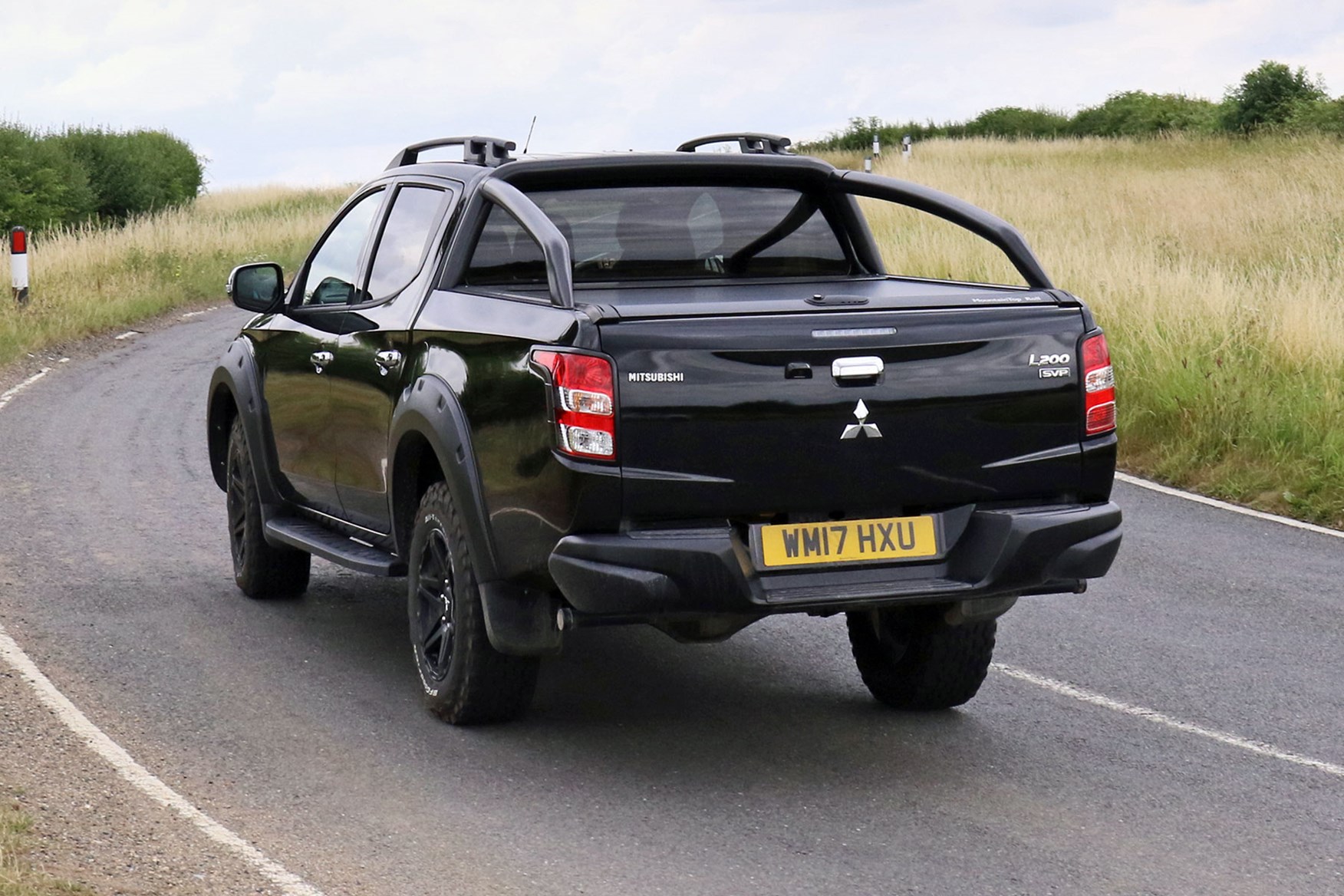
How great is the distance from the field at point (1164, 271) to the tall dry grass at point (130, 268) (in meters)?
0.06

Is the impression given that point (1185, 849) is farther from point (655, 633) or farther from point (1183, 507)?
point (1183, 507)

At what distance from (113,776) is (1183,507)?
23.9 feet

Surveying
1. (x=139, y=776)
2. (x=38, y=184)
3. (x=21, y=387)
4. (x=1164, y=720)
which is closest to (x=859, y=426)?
(x=1164, y=720)

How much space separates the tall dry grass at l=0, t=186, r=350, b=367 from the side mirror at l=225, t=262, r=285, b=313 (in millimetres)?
11767

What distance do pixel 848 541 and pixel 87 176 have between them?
48.2 m

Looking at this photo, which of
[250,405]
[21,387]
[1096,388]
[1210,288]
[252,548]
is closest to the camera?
[1096,388]

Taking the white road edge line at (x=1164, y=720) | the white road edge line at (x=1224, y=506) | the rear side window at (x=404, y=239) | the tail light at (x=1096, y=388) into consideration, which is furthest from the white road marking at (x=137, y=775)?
the white road edge line at (x=1224, y=506)

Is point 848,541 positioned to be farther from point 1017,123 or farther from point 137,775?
point 1017,123

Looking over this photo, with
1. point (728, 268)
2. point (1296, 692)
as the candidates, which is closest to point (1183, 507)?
point (1296, 692)

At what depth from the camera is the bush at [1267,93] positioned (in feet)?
156

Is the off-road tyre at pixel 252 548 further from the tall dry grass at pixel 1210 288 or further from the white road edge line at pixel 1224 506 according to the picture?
the tall dry grass at pixel 1210 288

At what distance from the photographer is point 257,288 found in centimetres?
751

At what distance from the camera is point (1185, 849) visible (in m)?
4.80

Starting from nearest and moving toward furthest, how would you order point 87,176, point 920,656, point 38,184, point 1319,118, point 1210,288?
1. point 920,656
2. point 1210,288
3. point 1319,118
4. point 38,184
5. point 87,176
